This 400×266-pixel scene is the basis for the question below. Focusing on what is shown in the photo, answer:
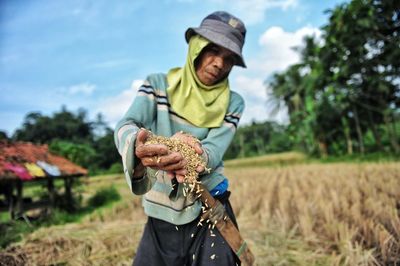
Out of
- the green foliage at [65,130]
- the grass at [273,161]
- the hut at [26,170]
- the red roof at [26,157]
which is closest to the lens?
the hut at [26,170]

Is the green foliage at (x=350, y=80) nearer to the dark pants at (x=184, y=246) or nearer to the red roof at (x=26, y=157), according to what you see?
the dark pants at (x=184, y=246)

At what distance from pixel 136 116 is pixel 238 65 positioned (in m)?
0.60

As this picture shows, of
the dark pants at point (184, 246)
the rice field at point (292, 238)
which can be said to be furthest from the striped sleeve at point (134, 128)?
the rice field at point (292, 238)

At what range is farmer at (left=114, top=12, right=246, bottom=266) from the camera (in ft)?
4.45

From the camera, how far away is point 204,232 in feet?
4.60

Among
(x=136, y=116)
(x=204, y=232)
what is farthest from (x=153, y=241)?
(x=136, y=116)

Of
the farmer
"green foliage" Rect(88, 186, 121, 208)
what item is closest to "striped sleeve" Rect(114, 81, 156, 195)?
the farmer

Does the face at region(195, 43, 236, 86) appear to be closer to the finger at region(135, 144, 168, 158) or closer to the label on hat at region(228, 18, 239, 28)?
the label on hat at region(228, 18, 239, 28)

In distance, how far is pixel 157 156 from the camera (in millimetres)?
1044

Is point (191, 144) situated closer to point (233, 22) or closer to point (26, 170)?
point (233, 22)

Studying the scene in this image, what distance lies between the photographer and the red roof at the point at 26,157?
24.1 ft

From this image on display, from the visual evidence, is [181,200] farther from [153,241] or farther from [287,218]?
[287,218]

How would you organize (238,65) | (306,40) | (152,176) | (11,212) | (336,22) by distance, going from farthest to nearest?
(306,40)
(336,22)
(11,212)
(238,65)
(152,176)

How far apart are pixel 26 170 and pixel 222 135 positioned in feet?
24.2
